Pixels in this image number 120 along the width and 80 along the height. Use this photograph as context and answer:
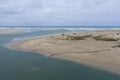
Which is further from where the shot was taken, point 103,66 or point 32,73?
point 103,66

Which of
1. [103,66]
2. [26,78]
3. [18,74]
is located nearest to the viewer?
[26,78]

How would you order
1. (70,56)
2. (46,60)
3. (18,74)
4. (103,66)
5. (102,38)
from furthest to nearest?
(102,38) < (70,56) < (46,60) < (103,66) < (18,74)

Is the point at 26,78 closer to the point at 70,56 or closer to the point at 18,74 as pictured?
the point at 18,74

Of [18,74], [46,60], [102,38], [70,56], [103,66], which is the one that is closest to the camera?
[18,74]

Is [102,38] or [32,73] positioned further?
[102,38]

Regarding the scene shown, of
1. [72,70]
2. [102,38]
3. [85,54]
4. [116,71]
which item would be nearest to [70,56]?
[85,54]

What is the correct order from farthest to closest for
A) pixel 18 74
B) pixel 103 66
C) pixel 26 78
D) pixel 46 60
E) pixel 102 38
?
pixel 102 38 → pixel 46 60 → pixel 103 66 → pixel 18 74 → pixel 26 78

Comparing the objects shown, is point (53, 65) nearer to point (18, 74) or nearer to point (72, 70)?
point (72, 70)

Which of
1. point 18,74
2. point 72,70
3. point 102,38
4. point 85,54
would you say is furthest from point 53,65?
point 102,38
